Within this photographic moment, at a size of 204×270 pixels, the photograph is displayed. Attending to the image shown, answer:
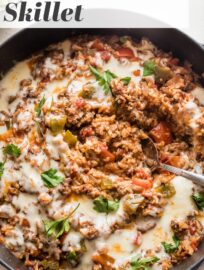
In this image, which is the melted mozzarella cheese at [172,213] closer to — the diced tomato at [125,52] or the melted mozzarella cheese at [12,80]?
the diced tomato at [125,52]

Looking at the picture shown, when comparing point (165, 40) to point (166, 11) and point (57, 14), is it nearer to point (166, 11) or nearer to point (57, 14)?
point (166, 11)

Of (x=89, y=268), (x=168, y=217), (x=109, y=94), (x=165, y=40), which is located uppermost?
(x=165, y=40)

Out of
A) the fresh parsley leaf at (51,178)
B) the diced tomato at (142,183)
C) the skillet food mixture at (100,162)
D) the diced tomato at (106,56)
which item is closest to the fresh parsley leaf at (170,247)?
the skillet food mixture at (100,162)

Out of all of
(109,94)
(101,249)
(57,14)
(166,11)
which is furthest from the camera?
(166,11)

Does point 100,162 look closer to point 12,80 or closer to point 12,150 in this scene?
point 12,150

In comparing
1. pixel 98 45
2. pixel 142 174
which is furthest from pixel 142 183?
pixel 98 45

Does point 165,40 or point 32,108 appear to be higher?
point 165,40

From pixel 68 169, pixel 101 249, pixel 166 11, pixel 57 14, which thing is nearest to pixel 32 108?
pixel 68 169
